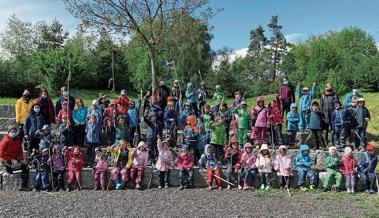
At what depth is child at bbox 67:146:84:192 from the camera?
12.4m

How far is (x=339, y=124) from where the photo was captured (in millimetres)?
14109

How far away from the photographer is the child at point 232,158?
12.6 m

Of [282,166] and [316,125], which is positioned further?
[316,125]

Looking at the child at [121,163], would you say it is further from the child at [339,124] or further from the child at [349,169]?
the child at [339,124]

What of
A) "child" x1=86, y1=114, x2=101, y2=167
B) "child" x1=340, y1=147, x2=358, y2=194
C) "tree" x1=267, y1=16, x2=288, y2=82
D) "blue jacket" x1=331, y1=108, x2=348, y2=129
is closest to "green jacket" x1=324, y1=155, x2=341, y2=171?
Result: "child" x1=340, y1=147, x2=358, y2=194

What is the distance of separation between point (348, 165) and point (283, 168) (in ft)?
5.70

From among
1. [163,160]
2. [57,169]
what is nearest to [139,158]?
[163,160]

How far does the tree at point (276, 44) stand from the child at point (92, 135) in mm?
48761

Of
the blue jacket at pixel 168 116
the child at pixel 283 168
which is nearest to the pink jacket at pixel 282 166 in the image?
the child at pixel 283 168

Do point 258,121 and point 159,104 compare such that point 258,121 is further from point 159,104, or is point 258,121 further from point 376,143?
point 376,143

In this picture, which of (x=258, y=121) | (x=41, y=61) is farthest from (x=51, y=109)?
(x=41, y=61)

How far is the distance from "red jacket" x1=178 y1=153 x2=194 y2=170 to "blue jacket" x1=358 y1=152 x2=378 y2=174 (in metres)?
4.58

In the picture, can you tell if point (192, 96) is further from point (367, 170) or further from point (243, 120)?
point (367, 170)

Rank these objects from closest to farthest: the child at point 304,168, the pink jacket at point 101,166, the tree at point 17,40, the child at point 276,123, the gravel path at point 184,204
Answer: the gravel path at point 184,204
the child at point 304,168
the pink jacket at point 101,166
the child at point 276,123
the tree at point 17,40
